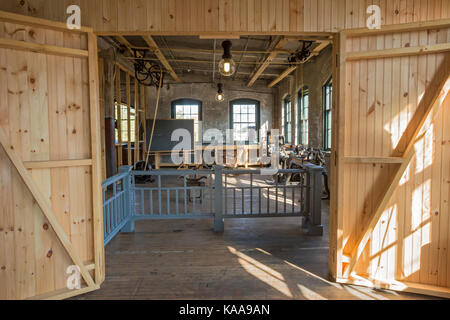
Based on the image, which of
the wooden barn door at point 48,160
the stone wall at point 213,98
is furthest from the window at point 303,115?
the wooden barn door at point 48,160

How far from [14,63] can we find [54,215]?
128 centimetres

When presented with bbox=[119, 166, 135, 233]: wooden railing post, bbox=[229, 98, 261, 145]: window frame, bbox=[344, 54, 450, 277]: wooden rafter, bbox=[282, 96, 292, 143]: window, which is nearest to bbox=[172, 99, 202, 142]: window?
bbox=[229, 98, 261, 145]: window frame

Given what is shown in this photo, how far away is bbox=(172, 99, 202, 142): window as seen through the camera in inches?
483

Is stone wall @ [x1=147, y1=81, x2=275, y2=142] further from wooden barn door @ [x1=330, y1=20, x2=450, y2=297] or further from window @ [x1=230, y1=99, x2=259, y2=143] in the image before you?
wooden barn door @ [x1=330, y1=20, x2=450, y2=297]

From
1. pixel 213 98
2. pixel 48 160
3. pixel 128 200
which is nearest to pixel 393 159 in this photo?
pixel 48 160

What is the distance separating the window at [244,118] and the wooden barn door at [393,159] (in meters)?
10.0

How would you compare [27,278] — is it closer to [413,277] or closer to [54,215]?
[54,215]

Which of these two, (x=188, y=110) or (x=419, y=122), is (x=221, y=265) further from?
(x=188, y=110)

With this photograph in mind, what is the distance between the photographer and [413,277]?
8.80ft

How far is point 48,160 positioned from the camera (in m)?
2.47

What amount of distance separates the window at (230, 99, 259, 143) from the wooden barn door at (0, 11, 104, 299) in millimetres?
10198

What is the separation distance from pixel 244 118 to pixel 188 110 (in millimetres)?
2452

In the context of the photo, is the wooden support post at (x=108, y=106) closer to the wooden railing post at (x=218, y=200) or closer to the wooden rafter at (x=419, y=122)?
the wooden railing post at (x=218, y=200)

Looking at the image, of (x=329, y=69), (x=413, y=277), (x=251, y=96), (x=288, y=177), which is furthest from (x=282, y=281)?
(x=251, y=96)
